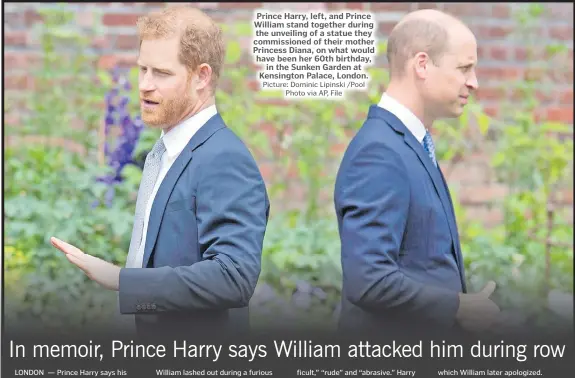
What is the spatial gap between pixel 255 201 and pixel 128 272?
Result: 346 mm

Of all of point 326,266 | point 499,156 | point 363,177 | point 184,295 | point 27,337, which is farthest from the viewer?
point 499,156

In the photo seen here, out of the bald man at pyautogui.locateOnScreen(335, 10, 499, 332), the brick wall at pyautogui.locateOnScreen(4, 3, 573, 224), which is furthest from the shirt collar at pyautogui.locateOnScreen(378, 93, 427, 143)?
the brick wall at pyautogui.locateOnScreen(4, 3, 573, 224)

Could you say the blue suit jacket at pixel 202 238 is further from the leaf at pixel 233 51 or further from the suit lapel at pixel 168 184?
the leaf at pixel 233 51

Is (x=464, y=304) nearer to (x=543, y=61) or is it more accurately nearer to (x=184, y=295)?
(x=184, y=295)

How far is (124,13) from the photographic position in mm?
5324

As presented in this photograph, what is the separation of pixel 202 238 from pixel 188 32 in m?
0.51

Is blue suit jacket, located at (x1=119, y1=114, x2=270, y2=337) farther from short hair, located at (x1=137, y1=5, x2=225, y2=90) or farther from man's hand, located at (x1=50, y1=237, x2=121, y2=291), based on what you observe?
short hair, located at (x1=137, y1=5, x2=225, y2=90)

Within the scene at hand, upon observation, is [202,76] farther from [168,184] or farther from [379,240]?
[379,240]

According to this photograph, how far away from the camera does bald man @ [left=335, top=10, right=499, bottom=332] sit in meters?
2.85

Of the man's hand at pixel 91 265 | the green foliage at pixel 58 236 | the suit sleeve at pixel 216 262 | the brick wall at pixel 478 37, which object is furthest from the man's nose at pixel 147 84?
the brick wall at pixel 478 37

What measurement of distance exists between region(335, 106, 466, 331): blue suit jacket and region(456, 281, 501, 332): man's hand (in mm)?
23

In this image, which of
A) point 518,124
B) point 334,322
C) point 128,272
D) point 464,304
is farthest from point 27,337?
point 518,124

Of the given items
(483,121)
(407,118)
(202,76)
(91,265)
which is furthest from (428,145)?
(483,121)

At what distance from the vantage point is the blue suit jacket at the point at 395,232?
2.84 meters
